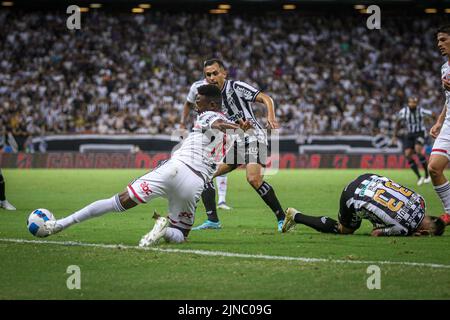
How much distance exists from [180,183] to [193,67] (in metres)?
30.9

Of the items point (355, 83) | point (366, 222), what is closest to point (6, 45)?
point (355, 83)

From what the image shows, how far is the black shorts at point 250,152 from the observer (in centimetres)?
1148

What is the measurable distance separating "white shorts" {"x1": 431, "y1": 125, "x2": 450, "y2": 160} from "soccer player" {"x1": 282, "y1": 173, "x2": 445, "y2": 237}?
968mm

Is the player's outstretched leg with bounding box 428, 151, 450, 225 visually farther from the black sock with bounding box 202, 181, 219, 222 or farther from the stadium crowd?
the stadium crowd

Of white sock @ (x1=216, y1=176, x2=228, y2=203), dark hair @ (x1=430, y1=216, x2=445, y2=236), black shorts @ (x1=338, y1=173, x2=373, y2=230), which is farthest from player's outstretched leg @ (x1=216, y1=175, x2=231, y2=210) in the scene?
dark hair @ (x1=430, y1=216, x2=445, y2=236)

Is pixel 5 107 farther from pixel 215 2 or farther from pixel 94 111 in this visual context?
pixel 215 2

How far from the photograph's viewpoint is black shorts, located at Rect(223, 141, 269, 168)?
37.7 feet

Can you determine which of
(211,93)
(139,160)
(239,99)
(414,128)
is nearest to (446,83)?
(239,99)

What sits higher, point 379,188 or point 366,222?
point 379,188

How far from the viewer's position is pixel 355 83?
39.3 metres

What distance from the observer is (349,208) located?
32.8ft
